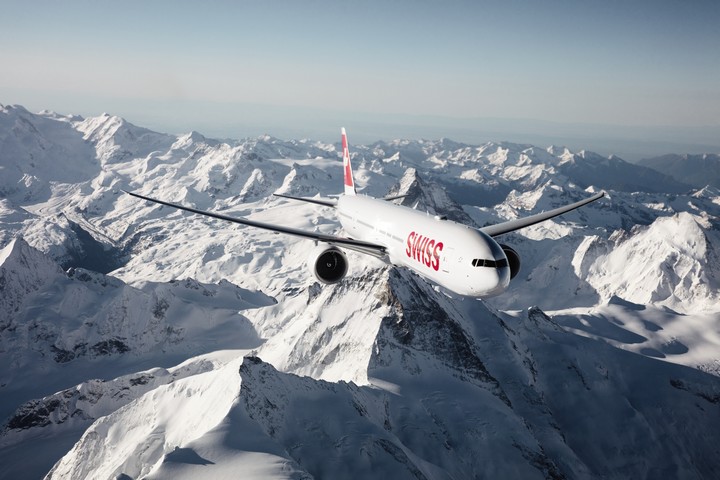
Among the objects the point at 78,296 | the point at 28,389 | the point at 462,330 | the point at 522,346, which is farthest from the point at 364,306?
the point at 78,296

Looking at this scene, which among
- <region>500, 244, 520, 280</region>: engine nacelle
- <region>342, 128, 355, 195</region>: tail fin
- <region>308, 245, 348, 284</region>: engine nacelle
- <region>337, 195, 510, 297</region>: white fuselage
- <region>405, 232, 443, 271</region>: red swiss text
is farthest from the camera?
<region>342, 128, 355, 195</region>: tail fin

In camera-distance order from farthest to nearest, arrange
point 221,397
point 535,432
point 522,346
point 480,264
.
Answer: point 522,346
point 535,432
point 221,397
point 480,264

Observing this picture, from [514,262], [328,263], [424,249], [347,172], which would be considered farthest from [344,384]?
[514,262]

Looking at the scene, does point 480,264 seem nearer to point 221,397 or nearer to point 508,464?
point 221,397

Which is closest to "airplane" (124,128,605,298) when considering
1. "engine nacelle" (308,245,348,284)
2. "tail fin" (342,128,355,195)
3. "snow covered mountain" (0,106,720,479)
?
"engine nacelle" (308,245,348,284)

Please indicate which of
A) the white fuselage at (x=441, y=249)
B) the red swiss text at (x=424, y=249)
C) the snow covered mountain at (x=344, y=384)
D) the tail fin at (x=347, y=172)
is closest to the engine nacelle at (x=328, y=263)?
the white fuselage at (x=441, y=249)

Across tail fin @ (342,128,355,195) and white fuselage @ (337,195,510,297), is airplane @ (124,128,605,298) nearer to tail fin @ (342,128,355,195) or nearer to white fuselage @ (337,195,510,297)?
white fuselage @ (337,195,510,297)
